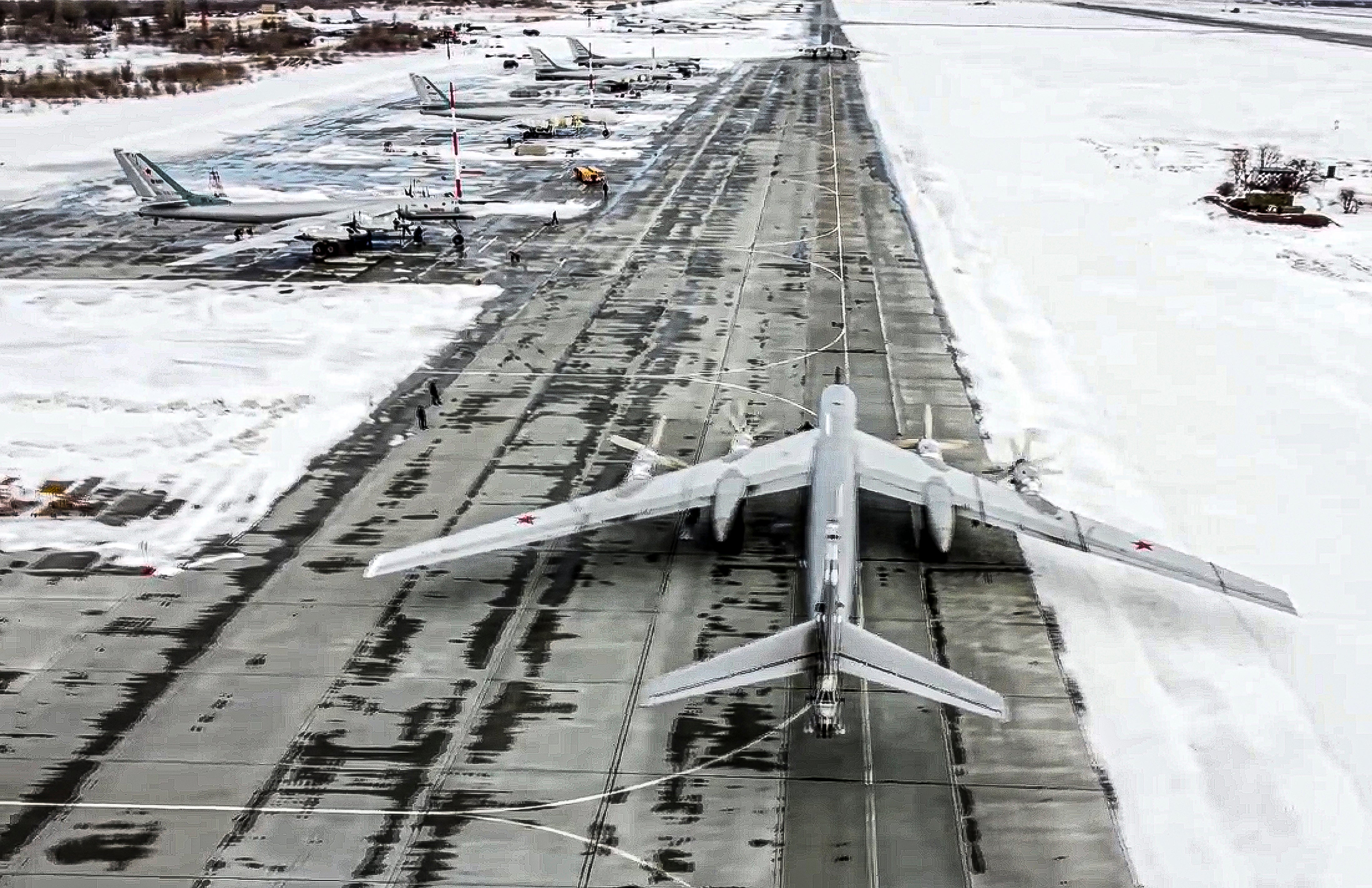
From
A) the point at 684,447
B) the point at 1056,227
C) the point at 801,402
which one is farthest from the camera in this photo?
the point at 1056,227

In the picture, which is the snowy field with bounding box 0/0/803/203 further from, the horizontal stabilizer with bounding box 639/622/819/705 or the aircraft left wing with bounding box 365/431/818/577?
the horizontal stabilizer with bounding box 639/622/819/705

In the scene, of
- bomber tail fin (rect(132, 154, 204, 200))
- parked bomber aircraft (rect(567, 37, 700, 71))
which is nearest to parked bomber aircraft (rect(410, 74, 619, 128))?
parked bomber aircraft (rect(567, 37, 700, 71))

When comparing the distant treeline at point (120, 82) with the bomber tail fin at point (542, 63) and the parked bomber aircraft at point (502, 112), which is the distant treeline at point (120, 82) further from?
the bomber tail fin at point (542, 63)

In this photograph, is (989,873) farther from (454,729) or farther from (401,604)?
(401,604)

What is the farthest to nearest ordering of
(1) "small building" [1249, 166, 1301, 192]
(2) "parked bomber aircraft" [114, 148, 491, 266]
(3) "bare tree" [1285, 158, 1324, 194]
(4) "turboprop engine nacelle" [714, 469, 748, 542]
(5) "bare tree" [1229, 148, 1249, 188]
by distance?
(5) "bare tree" [1229, 148, 1249, 188] < (3) "bare tree" [1285, 158, 1324, 194] < (1) "small building" [1249, 166, 1301, 192] < (2) "parked bomber aircraft" [114, 148, 491, 266] < (4) "turboprop engine nacelle" [714, 469, 748, 542]

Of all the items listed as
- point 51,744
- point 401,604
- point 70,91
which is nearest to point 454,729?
point 401,604

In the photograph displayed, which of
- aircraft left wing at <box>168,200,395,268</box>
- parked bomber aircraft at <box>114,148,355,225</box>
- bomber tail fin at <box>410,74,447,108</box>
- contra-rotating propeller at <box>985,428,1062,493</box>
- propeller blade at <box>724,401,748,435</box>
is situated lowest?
contra-rotating propeller at <box>985,428,1062,493</box>
